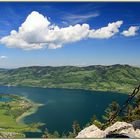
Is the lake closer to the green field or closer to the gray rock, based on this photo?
the green field

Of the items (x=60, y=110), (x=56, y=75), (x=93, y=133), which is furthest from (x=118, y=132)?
(x=56, y=75)

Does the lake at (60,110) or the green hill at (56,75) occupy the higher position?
the green hill at (56,75)

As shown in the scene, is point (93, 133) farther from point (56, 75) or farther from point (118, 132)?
point (56, 75)

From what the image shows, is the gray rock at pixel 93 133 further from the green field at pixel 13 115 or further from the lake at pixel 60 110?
the lake at pixel 60 110

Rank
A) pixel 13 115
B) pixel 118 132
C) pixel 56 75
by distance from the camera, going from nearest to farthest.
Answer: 1. pixel 118 132
2. pixel 13 115
3. pixel 56 75

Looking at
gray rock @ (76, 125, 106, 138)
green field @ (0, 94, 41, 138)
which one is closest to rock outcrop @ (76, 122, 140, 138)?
gray rock @ (76, 125, 106, 138)

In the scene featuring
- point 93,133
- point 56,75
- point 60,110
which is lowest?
point 60,110

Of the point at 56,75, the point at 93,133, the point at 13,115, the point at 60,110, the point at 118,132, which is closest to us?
the point at 118,132

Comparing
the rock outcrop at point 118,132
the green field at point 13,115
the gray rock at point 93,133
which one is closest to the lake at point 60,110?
the green field at point 13,115

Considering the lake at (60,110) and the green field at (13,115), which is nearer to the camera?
the green field at (13,115)

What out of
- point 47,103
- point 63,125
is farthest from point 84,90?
point 47,103

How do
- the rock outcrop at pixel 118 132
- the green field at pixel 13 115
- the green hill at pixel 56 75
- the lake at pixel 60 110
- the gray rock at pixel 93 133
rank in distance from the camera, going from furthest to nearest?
the lake at pixel 60 110 → the green hill at pixel 56 75 → the green field at pixel 13 115 → the gray rock at pixel 93 133 → the rock outcrop at pixel 118 132
